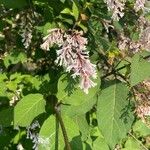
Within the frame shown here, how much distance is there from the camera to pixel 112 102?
7.25ft

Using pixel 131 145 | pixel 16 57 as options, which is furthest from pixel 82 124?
pixel 131 145

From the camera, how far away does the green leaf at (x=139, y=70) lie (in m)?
2.00

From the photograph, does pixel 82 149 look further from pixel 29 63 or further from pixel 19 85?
pixel 29 63

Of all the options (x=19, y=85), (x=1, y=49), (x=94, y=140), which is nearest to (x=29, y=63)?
(x=1, y=49)

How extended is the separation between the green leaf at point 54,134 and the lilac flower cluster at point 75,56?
434 millimetres

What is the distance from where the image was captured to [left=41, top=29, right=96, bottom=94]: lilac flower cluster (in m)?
1.76

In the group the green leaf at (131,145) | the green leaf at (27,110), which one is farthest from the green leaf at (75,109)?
the green leaf at (131,145)

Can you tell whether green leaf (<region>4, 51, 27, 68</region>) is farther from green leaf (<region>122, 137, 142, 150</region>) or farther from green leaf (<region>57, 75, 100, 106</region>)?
green leaf (<region>122, 137, 142, 150</region>)

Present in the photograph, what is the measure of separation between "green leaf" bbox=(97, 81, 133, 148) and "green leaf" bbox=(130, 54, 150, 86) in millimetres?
179

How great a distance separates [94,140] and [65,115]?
679mm

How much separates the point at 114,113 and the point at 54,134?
0.28 metres

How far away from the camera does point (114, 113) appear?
7.20 feet

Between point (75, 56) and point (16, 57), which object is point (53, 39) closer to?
point (75, 56)

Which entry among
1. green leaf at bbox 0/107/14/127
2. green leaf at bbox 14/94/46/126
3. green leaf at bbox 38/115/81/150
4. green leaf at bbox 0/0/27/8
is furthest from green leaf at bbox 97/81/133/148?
green leaf at bbox 0/0/27/8
